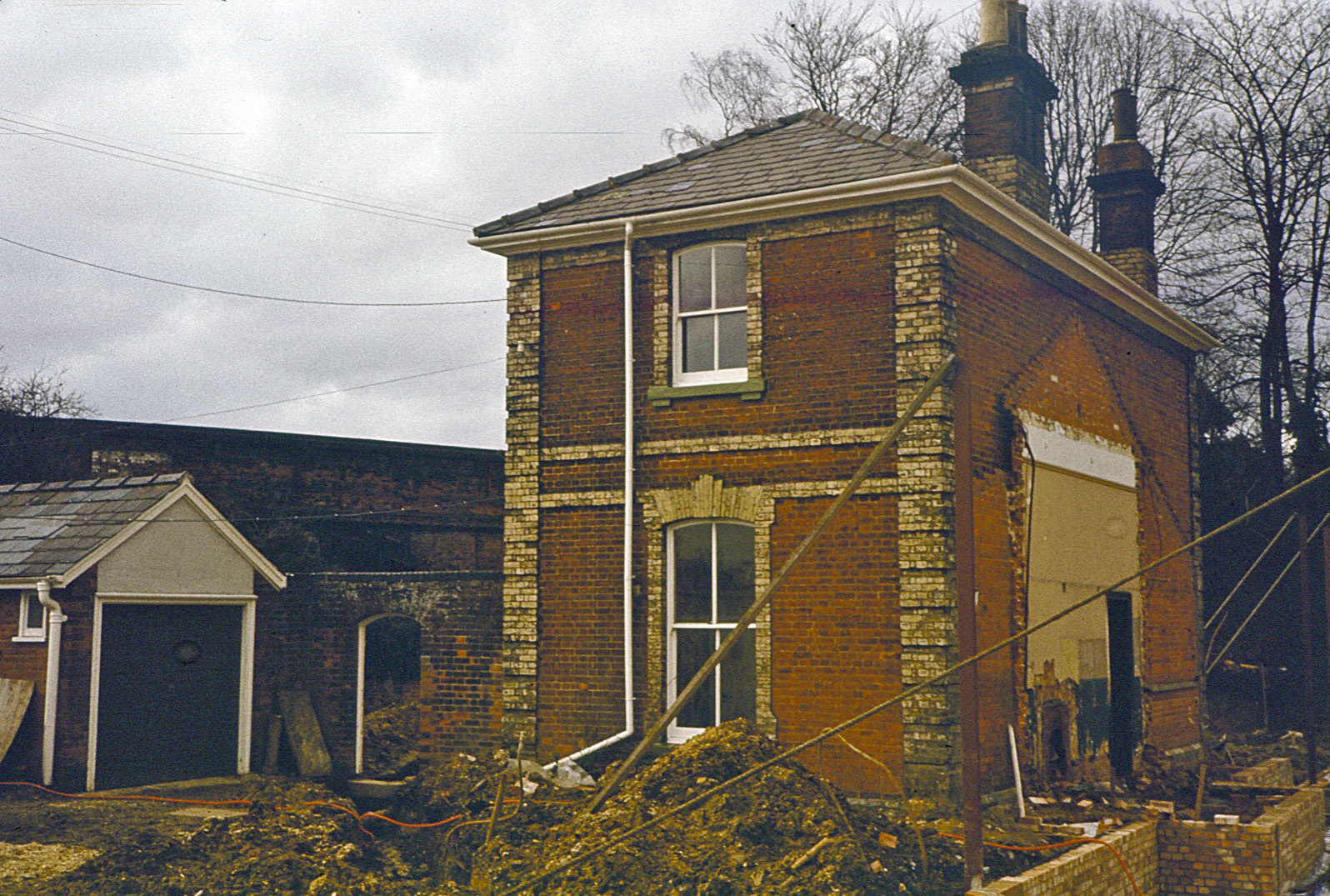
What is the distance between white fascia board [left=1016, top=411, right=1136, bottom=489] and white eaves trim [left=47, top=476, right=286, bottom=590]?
33.0 ft

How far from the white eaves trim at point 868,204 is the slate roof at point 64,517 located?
5.47 m

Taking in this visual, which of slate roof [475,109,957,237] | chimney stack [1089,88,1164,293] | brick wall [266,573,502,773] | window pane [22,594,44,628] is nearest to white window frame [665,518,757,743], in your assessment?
brick wall [266,573,502,773]

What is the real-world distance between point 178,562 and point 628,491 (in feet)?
20.3

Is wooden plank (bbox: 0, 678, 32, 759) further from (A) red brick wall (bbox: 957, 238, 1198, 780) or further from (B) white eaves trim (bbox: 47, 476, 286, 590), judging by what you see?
(A) red brick wall (bbox: 957, 238, 1198, 780)

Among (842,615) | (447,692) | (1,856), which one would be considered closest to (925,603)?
(842,615)

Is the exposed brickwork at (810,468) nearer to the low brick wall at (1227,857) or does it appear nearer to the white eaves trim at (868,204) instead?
the white eaves trim at (868,204)

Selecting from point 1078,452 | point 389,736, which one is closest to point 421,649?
point 389,736

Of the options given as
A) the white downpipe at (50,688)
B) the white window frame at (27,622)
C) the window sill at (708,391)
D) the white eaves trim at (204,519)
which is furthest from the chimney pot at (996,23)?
the white window frame at (27,622)

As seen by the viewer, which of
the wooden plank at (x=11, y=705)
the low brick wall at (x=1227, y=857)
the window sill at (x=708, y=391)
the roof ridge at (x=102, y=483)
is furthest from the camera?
the roof ridge at (x=102, y=483)

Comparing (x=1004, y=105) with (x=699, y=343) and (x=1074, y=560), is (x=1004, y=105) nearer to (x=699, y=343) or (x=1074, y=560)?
(x=699, y=343)

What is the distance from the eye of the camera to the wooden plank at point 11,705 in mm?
15945

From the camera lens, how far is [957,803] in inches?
546

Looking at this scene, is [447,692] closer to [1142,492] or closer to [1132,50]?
[1142,492]

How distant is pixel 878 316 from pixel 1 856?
9919 millimetres
